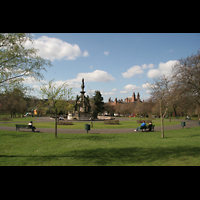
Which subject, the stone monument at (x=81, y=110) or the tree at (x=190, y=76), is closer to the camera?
the tree at (x=190, y=76)

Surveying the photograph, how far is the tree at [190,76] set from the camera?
15.5 m

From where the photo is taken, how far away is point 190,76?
54.9 ft

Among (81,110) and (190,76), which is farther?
(81,110)

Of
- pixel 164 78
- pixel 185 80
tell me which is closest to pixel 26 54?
pixel 164 78

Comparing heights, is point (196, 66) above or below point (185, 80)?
above

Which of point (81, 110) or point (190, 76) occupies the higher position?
point (190, 76)

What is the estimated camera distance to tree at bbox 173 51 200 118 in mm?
15547

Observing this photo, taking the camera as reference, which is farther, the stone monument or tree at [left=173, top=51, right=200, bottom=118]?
the stone monument

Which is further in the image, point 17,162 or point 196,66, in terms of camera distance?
point 196,66
